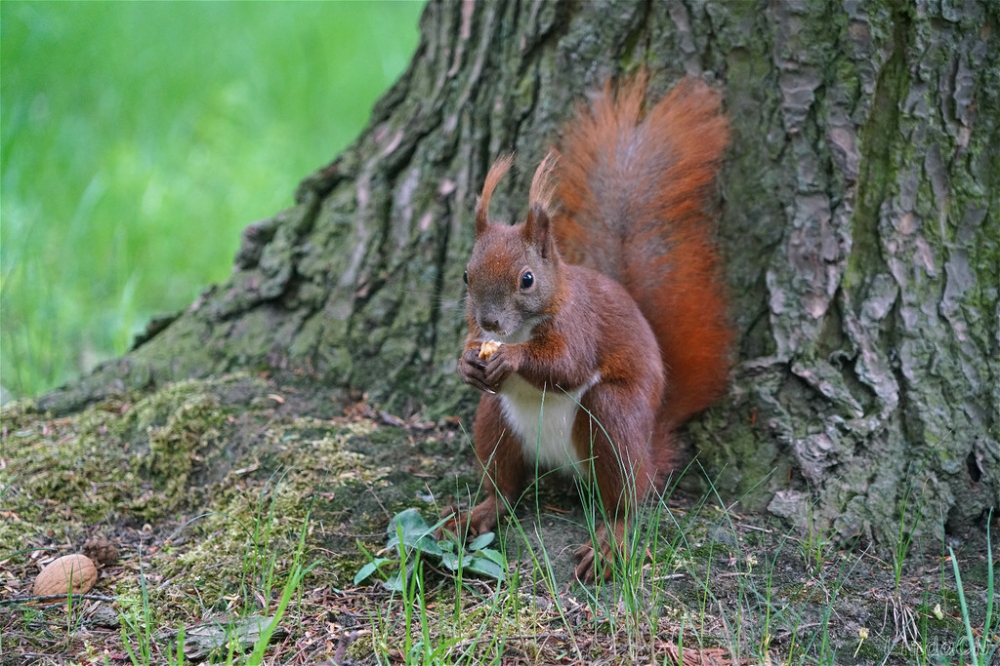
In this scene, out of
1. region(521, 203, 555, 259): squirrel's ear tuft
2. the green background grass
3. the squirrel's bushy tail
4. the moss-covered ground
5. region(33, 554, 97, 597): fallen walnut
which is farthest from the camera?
the green background grass

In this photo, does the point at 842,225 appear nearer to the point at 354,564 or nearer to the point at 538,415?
the point at 538,415

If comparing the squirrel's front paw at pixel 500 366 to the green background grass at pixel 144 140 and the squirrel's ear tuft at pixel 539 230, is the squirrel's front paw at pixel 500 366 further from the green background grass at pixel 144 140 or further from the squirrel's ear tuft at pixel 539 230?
the green background grass at pixel 144 140

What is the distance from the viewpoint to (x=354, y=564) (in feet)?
5.69

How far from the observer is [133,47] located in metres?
4.46

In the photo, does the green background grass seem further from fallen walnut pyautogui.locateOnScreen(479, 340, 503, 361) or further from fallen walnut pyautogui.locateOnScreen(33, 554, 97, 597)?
fallen walnut pyautogui.locateOnScreen(479, 340, 503, 361)

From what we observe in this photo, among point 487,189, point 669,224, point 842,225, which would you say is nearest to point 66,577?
point 487,189

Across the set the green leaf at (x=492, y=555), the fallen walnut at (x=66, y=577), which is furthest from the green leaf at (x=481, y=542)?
the fallen walnut at (x=66, y=577)

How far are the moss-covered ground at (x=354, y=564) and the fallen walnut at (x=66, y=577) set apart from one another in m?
0.02

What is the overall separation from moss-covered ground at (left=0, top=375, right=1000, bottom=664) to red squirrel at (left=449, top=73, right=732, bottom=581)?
12cm

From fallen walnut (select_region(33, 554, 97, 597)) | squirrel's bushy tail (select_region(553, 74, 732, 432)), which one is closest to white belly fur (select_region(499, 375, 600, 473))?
squirrel's bushy tail (select_region(553, 74, 732, 432))

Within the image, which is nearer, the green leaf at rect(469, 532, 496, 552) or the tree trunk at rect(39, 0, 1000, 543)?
the green leaf at rect(469, 532, 496, 552)

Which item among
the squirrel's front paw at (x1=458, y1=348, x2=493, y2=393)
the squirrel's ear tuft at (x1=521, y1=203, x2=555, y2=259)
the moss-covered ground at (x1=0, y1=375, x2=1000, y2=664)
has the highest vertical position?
the squirrel's ear tuft at (x1=521, y1=203, x2=555, y2=259)

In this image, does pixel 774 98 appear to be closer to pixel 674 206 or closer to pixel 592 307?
pixel 674 206

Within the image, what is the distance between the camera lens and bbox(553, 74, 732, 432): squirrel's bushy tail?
1940mm
